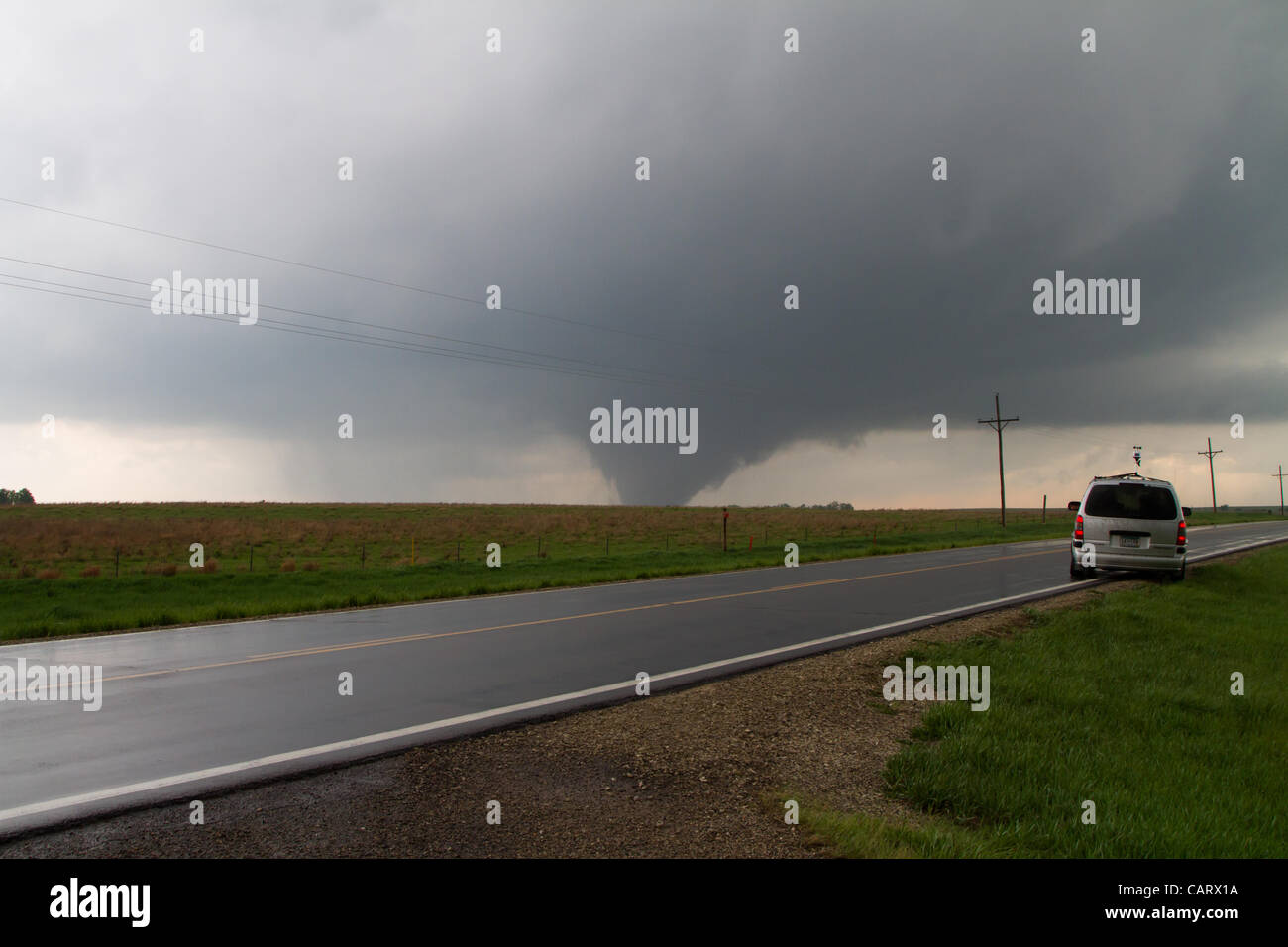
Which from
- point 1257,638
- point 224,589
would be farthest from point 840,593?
point 224,589

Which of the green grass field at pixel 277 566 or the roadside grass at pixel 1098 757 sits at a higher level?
the green grass field at pixel 277 566

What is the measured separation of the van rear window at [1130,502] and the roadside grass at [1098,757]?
5.97 m

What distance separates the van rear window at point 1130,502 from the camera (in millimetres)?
17766

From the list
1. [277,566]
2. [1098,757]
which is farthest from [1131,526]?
[277,566]

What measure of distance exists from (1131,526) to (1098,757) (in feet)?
44.3

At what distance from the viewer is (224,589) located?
20.4m

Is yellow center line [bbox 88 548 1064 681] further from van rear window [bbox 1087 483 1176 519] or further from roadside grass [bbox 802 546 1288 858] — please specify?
roadside grass [bbox 802 546 1288 858]

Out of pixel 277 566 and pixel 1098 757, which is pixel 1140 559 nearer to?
pixel 1098 757

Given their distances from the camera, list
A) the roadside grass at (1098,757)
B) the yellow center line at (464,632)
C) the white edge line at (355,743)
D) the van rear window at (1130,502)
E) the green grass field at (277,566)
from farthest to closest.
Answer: the van rear window at (1130,502) < the green grass field at (277,566) < the yellow center line at (464,632) < the white edge line at (355,743) < the roadside grass at (1098,757)

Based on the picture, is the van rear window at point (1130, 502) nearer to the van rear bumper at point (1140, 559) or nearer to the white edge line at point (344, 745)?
the van rear bumper at point (1140, 559)

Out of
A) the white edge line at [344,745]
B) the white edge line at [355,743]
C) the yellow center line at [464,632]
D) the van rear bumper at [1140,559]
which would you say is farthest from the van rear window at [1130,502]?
the white edge line at [344,745]

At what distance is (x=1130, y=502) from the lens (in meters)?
18.1
